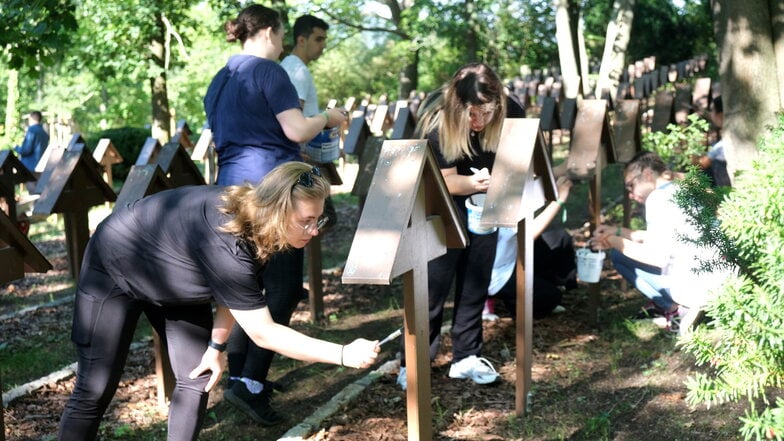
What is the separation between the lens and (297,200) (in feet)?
8.57

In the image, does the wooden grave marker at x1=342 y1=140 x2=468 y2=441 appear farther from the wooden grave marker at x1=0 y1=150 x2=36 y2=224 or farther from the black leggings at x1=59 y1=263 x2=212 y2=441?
the wooden grave marker at x1=0 y1=150 x2=36 y2=224

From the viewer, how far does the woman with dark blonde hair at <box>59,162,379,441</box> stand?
2639mm

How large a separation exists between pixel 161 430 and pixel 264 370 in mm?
583

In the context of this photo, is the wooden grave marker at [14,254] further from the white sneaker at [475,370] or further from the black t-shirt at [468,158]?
the white sneaker at [475,370]

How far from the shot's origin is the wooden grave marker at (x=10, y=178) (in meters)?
6.08

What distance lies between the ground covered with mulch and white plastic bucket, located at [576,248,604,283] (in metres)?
0.38

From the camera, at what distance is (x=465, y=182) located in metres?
3.97

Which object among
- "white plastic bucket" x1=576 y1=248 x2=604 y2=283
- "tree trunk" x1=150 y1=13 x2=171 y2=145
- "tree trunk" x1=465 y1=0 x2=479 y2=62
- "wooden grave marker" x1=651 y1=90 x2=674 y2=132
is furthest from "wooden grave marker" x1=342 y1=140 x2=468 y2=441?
"tree trunk" x1=465 y1=0 x2=479 y2=62

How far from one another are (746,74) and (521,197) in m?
2.31

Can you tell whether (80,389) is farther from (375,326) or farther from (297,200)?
(375,326)

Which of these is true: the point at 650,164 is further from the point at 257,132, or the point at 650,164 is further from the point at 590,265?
the point at 257,132

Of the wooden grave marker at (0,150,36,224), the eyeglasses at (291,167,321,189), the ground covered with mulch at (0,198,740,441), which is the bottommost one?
the ground covered with mulch at (0,198,740,441)

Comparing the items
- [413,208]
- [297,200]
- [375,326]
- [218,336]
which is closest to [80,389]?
[218,336]

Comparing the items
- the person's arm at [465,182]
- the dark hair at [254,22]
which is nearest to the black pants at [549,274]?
the person's arm at [465,182]
